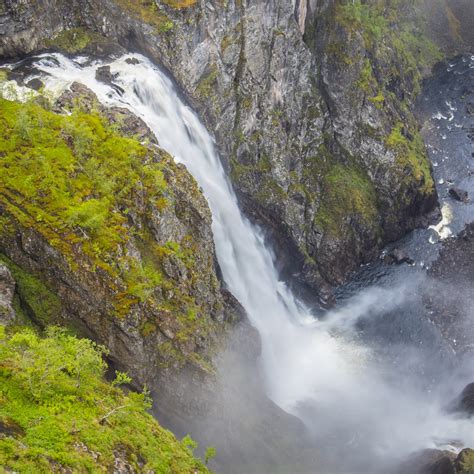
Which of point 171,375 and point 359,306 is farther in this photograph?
point 359,306

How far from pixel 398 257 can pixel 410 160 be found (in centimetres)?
1226

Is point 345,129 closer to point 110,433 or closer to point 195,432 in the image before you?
point 195,432

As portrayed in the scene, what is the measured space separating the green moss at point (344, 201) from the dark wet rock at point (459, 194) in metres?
12.1

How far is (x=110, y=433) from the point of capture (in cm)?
1645

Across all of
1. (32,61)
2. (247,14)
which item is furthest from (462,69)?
(32,61)

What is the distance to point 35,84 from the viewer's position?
31.5 meters

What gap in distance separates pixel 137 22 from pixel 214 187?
1482 cm

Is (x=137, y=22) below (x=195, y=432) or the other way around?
the other way around

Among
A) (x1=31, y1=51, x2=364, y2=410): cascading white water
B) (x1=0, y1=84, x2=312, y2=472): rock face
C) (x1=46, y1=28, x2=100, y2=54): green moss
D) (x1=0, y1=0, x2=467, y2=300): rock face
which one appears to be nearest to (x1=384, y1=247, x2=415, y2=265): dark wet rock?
(x1=0, y1=0, x2=467, y2=300): rock face

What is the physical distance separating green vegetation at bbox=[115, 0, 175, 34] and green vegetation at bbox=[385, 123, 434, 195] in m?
28.7

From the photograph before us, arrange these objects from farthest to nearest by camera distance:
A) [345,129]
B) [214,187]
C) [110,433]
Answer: [345,129]
[214,187]
[110,433]

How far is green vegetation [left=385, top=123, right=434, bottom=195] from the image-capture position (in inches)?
2234

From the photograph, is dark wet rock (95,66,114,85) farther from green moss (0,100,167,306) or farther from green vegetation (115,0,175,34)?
green moss (0,100,167,306)

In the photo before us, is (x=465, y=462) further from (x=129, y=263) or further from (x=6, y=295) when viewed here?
(x=6, y=295)
